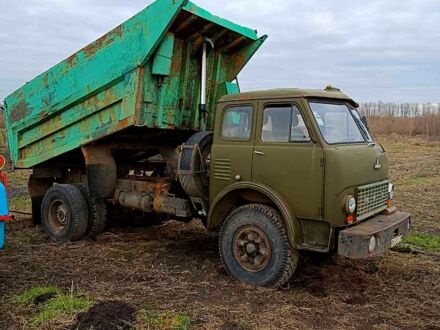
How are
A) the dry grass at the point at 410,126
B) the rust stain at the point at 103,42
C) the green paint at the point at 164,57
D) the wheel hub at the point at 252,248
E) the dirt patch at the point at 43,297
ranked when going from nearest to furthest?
the dirt patch at the point at 43,297
the wheel hub at the point at 252,248
the green paint at the point at 164,57
the rust stain at the point at 103,42
the dry grass at the point at 410,126

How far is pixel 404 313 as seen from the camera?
185 inches

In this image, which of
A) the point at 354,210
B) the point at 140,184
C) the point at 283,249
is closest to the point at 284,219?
the point at 283,249

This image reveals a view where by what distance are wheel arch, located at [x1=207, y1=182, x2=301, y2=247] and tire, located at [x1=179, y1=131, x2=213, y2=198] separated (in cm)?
40

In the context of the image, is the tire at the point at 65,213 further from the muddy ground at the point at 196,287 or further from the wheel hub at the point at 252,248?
the wheel hub at the point at 252,248

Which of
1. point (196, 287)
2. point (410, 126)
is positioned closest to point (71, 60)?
point (196, 287)

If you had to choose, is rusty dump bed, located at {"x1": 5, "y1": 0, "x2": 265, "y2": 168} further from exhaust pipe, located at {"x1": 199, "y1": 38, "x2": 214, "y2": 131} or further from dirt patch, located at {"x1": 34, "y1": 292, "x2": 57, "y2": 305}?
dirt patch, located at {"x1": 34, "y1": 292, "x2": 57, "y2": 305}

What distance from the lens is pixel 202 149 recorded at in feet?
20.3

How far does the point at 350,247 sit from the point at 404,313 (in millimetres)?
773

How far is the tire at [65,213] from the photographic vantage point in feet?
24.1

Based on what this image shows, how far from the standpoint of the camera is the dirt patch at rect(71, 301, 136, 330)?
4217mm

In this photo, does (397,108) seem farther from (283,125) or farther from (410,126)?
(283,125)

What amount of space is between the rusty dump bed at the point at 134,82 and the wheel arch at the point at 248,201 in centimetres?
152

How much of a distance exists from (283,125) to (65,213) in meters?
3.83

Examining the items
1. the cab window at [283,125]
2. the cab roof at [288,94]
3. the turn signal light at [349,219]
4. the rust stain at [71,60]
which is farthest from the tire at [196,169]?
the rust stain at [71,60]
